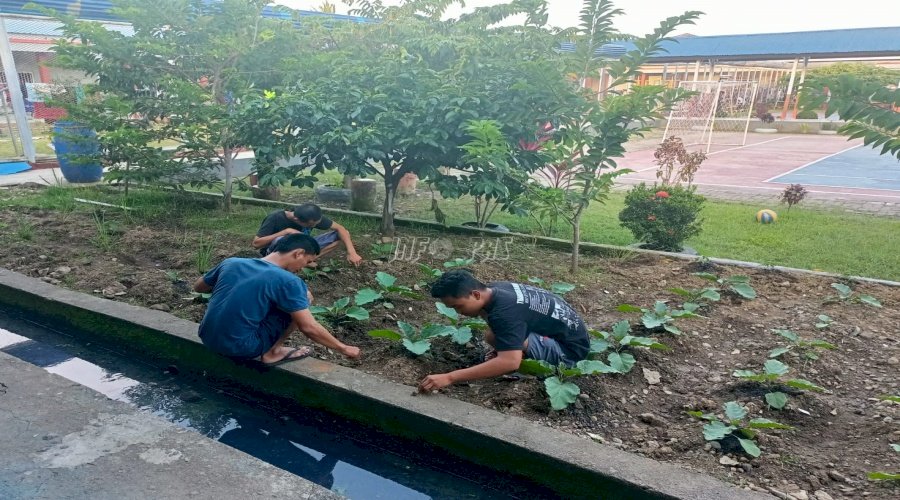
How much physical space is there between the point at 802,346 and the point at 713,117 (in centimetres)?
1462

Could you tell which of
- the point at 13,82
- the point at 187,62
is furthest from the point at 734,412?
the point at 13,82

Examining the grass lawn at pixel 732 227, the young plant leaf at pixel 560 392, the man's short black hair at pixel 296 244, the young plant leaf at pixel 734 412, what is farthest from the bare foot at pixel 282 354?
the grass lawn at pixel 732 227

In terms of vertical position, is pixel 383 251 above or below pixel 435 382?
below

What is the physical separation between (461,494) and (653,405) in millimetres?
1110

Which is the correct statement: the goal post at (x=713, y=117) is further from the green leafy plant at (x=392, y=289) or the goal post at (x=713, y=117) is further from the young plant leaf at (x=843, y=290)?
the green leafy plant at (x=392, y=289)

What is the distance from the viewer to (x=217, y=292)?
330 centimetres

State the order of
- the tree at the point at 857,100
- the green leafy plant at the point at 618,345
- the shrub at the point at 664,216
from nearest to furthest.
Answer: the tree at the point at 857,100, the green leafy plant at the point at 618,345, the shrub at the point at 664,216

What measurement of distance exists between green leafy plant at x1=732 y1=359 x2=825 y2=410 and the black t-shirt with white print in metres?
0.84

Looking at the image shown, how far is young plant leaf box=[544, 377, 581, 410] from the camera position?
289 cm

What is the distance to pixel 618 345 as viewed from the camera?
3578mm

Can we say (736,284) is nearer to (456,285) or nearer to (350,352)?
(456,285)

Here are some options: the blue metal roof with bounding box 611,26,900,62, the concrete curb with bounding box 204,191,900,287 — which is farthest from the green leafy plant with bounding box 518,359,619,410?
Answer: the blue metal roof with bounding box 611,26,900,62

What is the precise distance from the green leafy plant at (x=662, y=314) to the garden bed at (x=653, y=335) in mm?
63

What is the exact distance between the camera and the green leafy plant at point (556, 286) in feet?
14.8
